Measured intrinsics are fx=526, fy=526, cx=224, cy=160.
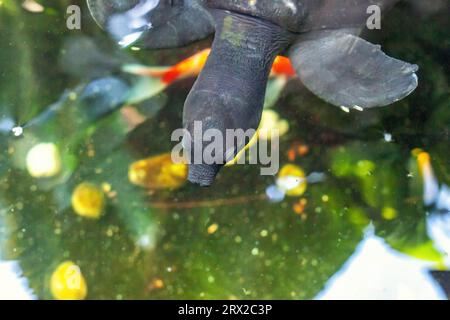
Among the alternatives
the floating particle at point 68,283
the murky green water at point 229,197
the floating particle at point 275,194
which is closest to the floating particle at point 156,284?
the murky green water at point 229,197

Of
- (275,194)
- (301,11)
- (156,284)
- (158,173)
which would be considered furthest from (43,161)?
(301,11)

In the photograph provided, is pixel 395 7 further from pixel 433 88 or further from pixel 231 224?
pixel 231 224

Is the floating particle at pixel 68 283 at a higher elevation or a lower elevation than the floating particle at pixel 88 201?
lower

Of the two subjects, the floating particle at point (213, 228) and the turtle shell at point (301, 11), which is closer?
the turtle shell at point (301, 11)

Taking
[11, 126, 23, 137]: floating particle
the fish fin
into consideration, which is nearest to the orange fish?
the fish fin

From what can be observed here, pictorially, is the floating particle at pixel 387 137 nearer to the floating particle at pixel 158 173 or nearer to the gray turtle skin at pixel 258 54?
the gray turtle skin at pixel 258 54

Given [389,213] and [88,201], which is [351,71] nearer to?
[389,213]
